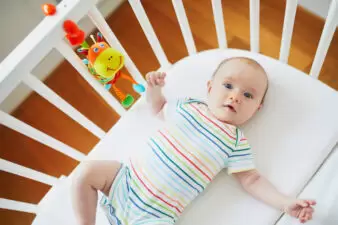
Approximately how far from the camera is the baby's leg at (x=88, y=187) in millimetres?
798

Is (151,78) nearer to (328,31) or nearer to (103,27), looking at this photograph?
(103,27)

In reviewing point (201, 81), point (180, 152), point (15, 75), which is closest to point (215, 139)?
point (180, 152)

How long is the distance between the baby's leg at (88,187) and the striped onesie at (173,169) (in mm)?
31

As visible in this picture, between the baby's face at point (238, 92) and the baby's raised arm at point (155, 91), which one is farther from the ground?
the baby's face at point (238, 92)

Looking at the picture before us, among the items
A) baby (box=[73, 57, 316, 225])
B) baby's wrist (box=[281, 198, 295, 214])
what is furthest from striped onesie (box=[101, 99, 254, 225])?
baby's wrist (box=[281, 198, 295, 214])

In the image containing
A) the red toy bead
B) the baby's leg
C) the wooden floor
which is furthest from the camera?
the wooden floor

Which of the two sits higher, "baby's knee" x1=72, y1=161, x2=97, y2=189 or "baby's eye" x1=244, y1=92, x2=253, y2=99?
"baby's eye" x1=244, y1=92, x2=253, y2=99

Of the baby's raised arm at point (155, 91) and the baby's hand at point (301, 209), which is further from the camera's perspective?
the baby's raised arm at point (155, 91)

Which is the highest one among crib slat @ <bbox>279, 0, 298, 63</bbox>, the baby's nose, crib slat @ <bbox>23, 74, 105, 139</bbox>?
crib slat @ <bbox>279, 0, 298, 63</bbox>

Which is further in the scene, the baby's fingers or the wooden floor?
the wooden floor

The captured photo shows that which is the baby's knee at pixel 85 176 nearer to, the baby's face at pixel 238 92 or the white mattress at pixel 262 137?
the white mattress at pixel 262 137

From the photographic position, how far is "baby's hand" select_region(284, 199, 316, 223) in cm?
77

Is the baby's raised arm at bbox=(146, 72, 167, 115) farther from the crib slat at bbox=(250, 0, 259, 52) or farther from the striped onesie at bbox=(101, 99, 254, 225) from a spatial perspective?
the crib slat at bbox=(250, 0, 259, 52)

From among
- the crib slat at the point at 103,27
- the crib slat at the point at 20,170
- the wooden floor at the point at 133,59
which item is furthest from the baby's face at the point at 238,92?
the wooden floor at the point at 133,59
